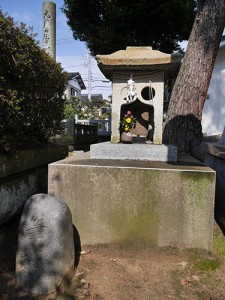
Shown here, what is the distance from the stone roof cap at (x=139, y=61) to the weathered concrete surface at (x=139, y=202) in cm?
155

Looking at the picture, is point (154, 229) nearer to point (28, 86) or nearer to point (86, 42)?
point (28, 86)

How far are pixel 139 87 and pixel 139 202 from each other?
1.89 metres

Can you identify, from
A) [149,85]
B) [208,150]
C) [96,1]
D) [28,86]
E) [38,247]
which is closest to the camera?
[38,247]

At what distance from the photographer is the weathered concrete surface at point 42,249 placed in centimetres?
252

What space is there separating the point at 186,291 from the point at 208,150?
2.62 meters

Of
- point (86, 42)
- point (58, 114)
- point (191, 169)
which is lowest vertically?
point (191, 169)

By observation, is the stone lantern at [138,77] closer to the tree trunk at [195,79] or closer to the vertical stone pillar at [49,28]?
the tree trunk at [195,79]

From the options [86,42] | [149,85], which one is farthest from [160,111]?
[86,42]

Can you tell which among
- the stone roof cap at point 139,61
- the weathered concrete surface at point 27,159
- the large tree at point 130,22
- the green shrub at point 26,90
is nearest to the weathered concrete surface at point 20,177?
the weathered concrete surface at point 27,159

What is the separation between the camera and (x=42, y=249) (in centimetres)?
254

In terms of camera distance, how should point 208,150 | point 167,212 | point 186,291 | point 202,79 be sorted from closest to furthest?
point 186,291 < point 167,212 < point 208,150 < point 202,79

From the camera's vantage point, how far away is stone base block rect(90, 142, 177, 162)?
3.97 meters

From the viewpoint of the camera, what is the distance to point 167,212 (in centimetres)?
320

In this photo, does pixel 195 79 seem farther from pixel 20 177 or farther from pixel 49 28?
pixel 20 177
